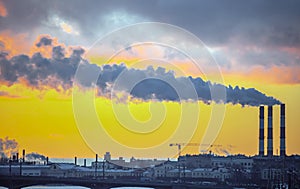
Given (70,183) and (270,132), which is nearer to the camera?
(70,183)

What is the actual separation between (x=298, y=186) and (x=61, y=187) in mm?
29224

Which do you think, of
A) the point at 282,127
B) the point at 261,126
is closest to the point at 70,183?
the point at 282,127

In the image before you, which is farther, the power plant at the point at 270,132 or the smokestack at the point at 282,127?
the power plant at the point at 270,132

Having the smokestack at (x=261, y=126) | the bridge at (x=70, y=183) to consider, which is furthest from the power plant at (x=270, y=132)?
the bridge at (x=70, y=183)

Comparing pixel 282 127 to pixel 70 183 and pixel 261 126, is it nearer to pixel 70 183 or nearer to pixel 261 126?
pixel 261 126

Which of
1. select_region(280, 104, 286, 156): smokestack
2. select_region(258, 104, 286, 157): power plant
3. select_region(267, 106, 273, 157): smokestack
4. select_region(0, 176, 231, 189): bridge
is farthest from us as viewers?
select_region(267, 106, 273, 157): smokestack

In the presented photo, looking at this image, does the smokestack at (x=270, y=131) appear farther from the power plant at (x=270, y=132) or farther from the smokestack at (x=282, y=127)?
the smokestack at (x=282, y=127)

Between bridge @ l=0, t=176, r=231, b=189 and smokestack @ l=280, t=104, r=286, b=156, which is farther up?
smokestack @ l=280, t=104, r=286, b=156

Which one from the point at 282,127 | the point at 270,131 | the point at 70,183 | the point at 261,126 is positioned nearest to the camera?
the point at 70,183

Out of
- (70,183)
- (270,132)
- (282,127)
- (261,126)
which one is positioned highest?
(261,126)

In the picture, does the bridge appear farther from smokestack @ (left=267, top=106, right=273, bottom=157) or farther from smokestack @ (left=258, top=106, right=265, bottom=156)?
smokestack @ (left=258, top=106, right=265, bottom=156)

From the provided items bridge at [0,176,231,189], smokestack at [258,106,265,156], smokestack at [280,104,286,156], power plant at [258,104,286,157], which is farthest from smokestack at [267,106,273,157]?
bridge at [0,176,231,189]

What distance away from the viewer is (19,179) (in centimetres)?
4412

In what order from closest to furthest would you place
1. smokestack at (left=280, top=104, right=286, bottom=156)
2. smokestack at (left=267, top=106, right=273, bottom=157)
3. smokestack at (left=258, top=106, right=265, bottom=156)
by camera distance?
smokestack at (left=280, top=104, right=286, bottom=156), smokestack at (left=267, top=106, right=273, bottom=157), smokestack at (left=258, top=106, right=265, bottom=156)
